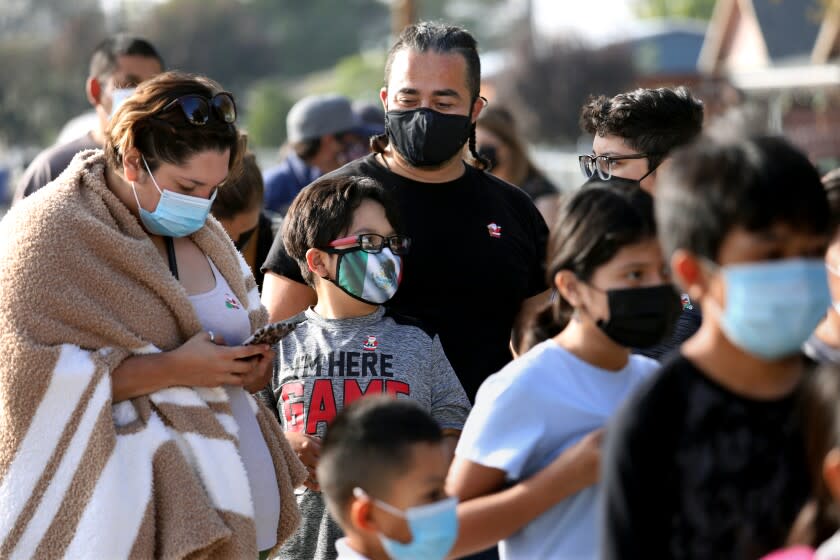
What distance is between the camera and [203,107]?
3963 millimetres

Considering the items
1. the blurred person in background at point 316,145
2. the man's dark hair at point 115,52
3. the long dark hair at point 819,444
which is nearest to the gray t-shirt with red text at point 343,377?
the long dark hair at point 819,444

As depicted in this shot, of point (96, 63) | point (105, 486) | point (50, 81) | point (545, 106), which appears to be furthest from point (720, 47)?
point (105, 486)

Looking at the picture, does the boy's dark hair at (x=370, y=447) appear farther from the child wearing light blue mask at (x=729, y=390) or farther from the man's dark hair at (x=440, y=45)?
the man's dark hair at (x=440, y=45)

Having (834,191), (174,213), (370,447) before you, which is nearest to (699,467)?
(370,447)

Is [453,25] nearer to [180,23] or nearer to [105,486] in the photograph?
[105,486]

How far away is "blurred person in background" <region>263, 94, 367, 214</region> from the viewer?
862 cm

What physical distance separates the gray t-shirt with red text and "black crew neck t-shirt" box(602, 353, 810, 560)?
154 cm

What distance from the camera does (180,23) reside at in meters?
73.8

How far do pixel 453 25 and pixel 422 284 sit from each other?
3.41 ft

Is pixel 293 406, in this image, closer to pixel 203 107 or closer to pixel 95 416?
pixel 95 416

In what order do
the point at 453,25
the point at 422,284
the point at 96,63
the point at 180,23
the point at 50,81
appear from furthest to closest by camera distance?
the point at 180,23 < the point at 50,81 < the point at 96,63 < the point at 453,25 < the point at 422,284

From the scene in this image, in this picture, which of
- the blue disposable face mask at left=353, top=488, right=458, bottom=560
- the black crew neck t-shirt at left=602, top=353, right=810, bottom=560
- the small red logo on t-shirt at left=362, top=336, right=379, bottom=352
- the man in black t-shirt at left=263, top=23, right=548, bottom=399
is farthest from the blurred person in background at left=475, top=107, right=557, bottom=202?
the black crew neck t-shirt at left=602, top=353, right=810, bottom=560

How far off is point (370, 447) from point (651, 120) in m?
1.85

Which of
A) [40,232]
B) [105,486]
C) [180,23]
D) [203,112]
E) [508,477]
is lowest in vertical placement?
[180,23]
